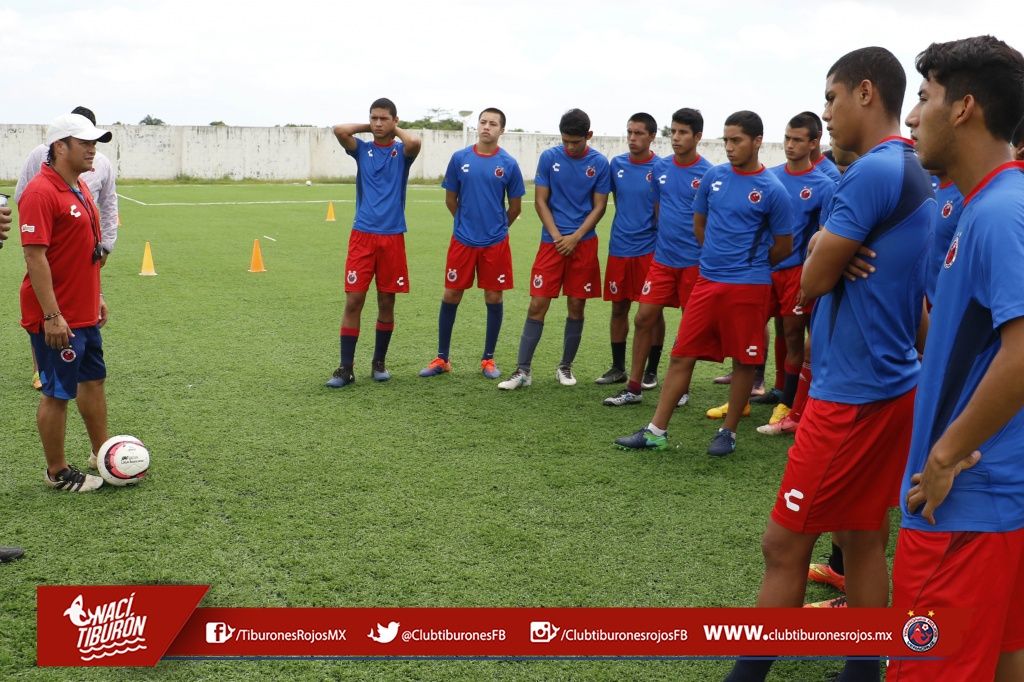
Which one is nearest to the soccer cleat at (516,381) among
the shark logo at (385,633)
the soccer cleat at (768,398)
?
the soccer cleat at (768,398)

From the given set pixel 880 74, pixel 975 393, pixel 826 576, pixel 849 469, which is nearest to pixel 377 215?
pixel 826 576

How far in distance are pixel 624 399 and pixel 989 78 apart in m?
4.94

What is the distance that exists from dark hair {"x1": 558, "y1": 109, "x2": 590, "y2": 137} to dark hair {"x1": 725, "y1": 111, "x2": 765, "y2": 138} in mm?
1808

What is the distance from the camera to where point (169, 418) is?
20.1 feet

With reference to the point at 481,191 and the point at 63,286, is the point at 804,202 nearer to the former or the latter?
the point at 481,191

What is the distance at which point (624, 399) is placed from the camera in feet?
22.5

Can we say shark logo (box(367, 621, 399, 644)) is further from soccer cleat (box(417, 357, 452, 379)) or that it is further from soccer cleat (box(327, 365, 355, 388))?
soccer cleat (box(417, 357, 452, 379))

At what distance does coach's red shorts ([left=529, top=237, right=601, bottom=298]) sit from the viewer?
745 cm

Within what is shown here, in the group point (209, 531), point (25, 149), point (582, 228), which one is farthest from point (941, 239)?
point (25, 149)

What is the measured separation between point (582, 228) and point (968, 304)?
5.36 m

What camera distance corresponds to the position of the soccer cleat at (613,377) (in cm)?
750

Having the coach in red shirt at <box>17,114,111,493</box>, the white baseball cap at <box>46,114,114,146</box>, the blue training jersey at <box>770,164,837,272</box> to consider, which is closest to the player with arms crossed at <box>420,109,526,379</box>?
the blue training jersey at <box>770,164,837,272</box>

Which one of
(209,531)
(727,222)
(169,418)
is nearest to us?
(209,531)

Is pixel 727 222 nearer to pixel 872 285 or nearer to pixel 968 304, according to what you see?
pixel 872 285
